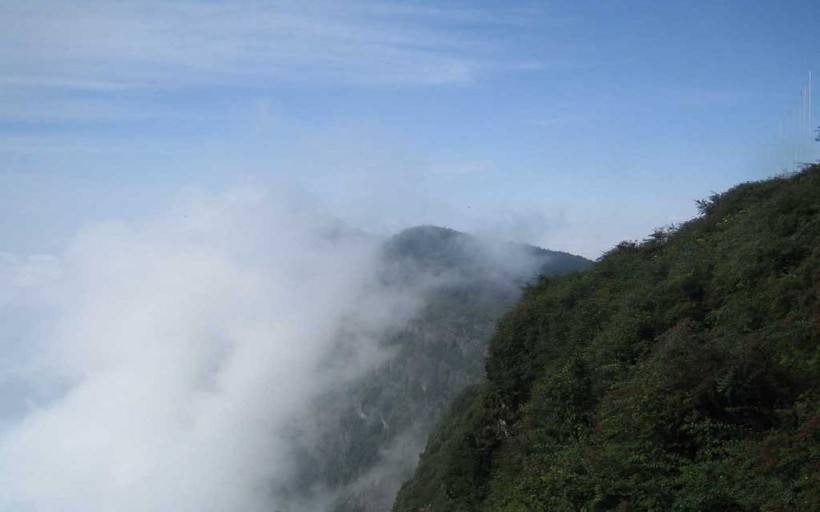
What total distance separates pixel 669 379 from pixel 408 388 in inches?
2808

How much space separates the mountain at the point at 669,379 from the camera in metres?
11.0

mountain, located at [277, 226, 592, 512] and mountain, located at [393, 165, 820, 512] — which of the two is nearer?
mountain, located at [393, 165, 820, 512]

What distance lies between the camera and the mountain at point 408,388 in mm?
72812

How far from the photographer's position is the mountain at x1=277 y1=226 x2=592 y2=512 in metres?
72.8

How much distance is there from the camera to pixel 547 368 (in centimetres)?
1889

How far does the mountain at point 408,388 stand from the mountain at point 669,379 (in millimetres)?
44074

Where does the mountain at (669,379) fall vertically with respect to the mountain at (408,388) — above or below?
above

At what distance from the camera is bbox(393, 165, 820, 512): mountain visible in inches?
433

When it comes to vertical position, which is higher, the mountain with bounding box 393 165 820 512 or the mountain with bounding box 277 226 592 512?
the mountain with bounding box 393 165 820 512

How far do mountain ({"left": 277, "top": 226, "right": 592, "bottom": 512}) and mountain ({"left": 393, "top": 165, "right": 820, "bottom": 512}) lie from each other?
1735 inches

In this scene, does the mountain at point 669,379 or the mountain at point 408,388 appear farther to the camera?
the mountain at point 408,388

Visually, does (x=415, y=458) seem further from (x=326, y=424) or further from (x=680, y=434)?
(x=680, y=434)

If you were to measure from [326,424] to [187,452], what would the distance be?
135ft

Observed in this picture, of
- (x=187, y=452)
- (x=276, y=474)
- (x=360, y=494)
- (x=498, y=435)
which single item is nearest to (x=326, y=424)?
(x=276, y=474)
